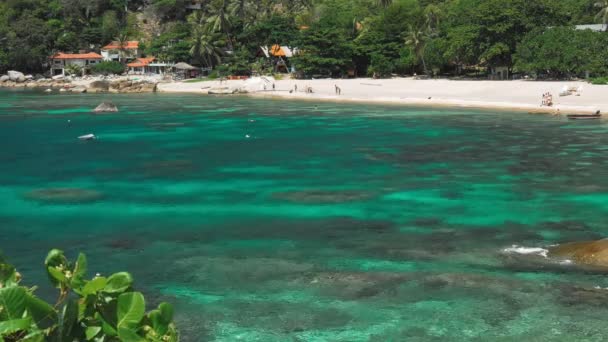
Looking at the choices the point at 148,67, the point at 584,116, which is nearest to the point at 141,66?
the point at 148,67

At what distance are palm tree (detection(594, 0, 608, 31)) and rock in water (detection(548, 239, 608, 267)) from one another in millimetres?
69987

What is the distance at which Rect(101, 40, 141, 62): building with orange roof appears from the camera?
404 feet

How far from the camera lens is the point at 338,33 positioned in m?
88.3

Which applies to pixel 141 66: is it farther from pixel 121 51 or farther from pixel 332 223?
pixel 332 223

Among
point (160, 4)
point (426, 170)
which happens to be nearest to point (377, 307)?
point (426, 170)

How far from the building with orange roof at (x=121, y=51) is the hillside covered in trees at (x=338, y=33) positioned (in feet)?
13.0

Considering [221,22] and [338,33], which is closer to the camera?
[338,33]

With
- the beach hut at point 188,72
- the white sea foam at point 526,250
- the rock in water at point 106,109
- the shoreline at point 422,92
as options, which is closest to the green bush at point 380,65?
the shoreline at point 422,92

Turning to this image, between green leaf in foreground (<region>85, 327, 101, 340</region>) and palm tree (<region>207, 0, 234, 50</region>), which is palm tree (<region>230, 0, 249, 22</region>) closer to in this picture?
palm tree (<region>207, 0, 234, 50</region>)

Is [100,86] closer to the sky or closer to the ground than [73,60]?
closer to the ground

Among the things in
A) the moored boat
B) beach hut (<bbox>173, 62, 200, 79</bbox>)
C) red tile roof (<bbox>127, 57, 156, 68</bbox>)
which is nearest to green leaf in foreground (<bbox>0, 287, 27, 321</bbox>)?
the moored boat

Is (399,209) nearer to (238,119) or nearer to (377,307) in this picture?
(377,307)

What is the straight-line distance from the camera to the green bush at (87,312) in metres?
3.79

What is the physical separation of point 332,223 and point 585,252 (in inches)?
282
